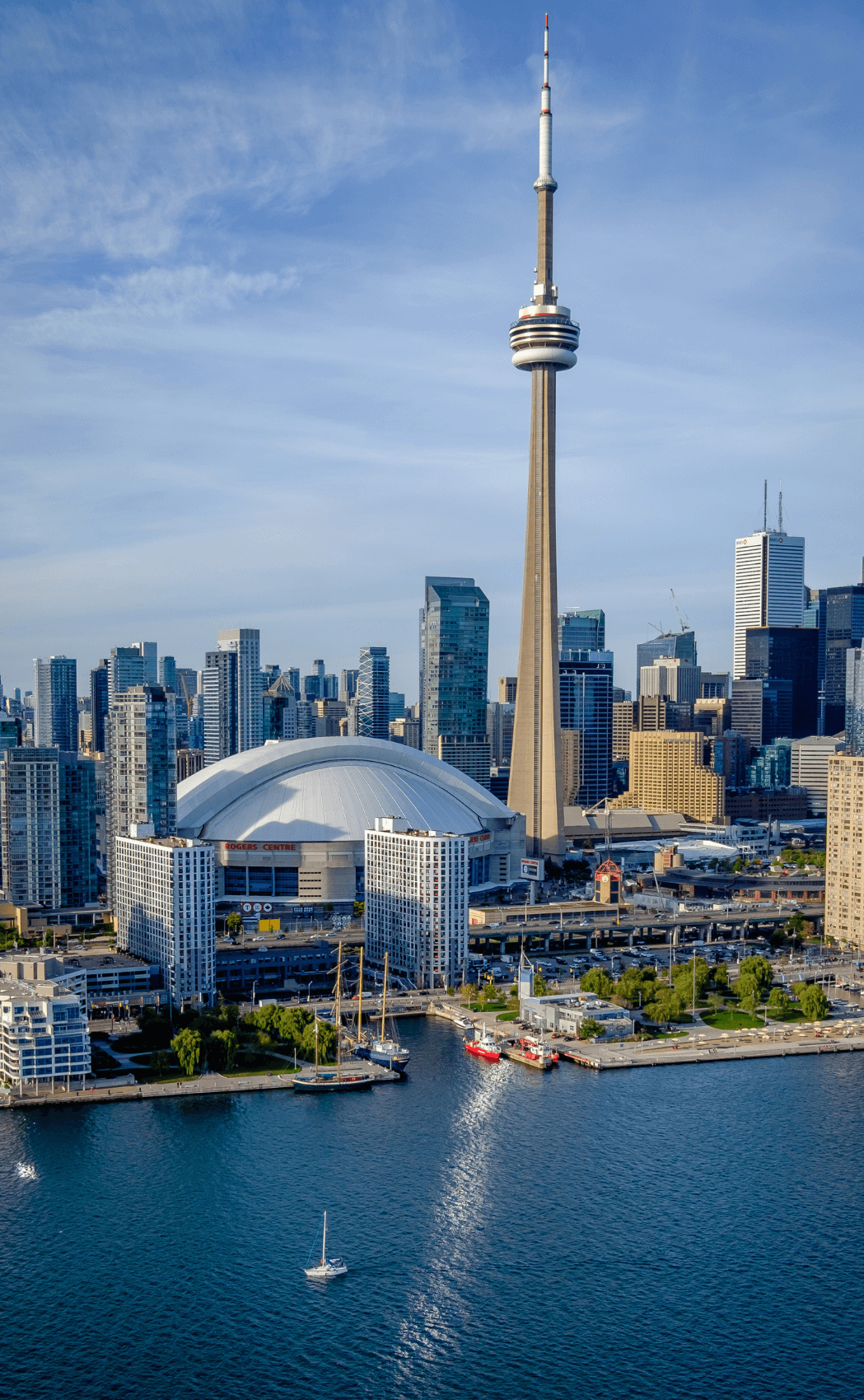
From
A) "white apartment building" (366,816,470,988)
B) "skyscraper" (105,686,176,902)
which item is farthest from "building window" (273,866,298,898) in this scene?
"white apartment building" (366,816,470,988)

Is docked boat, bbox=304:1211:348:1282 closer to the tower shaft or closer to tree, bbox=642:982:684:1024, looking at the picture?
tree, bbox=642:982:684:1024

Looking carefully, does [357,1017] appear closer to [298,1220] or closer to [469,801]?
[298,1220]

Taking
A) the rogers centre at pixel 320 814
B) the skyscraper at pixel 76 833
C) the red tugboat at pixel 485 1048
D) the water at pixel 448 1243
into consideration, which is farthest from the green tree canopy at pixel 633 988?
the skyscraper at pixel 76 833

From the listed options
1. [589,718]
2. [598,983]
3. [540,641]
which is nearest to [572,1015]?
[598,983]

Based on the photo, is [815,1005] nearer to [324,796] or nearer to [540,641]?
[324,796]

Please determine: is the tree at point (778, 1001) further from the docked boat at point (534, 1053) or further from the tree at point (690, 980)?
the docked boat at point (534, 1053)
